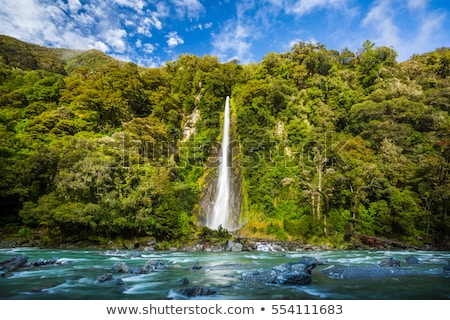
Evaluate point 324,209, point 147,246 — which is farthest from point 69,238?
point 324,209

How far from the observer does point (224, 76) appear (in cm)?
3612

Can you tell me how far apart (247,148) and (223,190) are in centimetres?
535

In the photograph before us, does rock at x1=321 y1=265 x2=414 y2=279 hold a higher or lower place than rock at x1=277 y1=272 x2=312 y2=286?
lower

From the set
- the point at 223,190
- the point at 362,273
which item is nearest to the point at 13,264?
the point at 362,273

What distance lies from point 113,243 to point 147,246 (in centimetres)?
250

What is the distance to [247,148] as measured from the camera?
94.3 ft

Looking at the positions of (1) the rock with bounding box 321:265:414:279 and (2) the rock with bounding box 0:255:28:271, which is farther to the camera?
(2) the rock with bounding box 0:255:28:271

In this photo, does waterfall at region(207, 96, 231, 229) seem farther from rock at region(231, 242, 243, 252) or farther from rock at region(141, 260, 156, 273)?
rock at region(141, 260, 156, 273)

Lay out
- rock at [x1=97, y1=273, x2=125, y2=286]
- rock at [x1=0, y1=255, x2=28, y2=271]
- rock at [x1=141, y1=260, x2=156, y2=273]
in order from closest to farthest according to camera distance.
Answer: rock at [x1=97, y1=273, x2=125, y2=286], rock at [x1=0, y1=255, x2=28, y2=271], rock at [x1=141, y1=260, x2=156, y2=273]

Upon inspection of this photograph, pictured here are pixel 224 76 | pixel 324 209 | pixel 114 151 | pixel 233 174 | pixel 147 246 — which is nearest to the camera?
pixel 147 246

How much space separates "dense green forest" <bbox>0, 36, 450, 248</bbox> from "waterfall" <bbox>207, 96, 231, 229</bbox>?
1.56 meters

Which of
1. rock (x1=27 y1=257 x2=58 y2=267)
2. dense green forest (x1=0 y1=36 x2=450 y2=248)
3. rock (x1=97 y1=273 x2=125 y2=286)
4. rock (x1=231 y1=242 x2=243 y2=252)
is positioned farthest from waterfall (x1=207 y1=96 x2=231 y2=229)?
rock (x1=97 y1=273 x2=125 y2=286)

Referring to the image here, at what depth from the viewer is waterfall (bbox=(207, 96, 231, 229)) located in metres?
25.8
